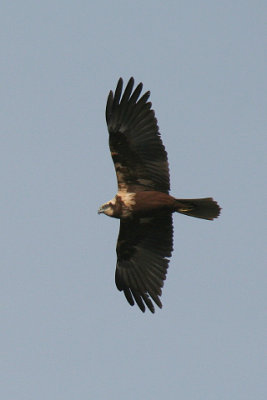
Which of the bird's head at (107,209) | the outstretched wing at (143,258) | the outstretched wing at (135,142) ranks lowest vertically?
the outstretched wing at (143,258)

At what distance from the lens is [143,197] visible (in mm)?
16578

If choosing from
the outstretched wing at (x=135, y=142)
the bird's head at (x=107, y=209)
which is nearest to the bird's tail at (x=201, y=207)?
the outstretched wing at (x=135, y=142)

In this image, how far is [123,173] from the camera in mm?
16781

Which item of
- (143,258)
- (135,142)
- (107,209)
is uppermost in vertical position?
(135,142)

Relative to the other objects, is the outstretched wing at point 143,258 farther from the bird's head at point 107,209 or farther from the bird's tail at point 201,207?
the bird's tail at point 201,207

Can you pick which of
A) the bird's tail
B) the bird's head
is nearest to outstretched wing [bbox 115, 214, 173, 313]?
the bird's head

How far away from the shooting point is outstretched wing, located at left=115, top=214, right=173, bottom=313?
1733cm

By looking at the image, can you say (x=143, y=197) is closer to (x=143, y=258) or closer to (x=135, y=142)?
(x=135, y=142)

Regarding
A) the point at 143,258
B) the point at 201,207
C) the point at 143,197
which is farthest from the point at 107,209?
the point at 201,207

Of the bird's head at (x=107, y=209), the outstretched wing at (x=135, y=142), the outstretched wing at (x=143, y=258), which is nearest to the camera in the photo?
the outstretched wing at (x=135, y=142)

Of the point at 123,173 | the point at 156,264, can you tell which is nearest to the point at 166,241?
the point at 156,264

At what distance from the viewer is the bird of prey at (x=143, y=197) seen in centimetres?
1634

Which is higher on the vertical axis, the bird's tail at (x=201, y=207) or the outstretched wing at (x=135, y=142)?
the outstretched wing at (x=135, y=142)

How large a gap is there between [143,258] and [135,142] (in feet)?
7.94
